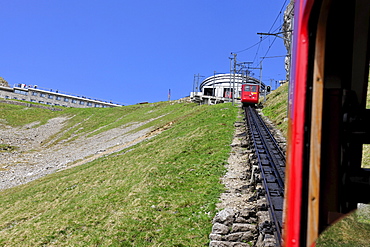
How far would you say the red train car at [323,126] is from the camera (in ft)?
8.02

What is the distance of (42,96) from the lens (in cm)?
11125

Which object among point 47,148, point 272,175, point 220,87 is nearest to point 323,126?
point 272,175

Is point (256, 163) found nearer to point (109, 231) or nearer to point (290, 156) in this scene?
point (109, 231)

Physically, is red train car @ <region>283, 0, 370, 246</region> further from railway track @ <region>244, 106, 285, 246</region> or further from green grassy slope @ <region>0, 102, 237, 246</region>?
green grassy slope @ <region>0, 102, 237, 246</region>

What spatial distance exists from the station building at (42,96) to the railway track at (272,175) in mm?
101462

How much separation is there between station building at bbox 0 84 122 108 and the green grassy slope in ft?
318

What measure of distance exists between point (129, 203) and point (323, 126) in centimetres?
959

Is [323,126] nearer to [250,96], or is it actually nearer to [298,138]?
[298,138]

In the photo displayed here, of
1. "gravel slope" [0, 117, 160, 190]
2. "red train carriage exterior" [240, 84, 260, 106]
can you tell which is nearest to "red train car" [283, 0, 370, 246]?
"gravel slope" [0, 117, 160, 190]

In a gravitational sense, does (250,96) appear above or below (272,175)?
above

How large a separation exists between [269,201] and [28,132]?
163 ft

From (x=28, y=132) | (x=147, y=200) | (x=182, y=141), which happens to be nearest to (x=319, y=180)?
(x=147, y=200)

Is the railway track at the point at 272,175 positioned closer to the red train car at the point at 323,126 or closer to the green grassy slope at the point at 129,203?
the green grassy slope at the point at 129,203

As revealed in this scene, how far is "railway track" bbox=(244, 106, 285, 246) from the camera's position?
766 centimetres
